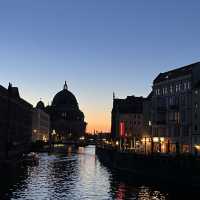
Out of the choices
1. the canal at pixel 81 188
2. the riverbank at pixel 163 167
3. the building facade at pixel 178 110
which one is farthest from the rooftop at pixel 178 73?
the canal at pixel 81 188

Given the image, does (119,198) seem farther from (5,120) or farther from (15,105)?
(15,105)

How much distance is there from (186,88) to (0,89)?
51.2 meters

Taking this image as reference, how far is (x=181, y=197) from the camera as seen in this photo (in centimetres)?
8625

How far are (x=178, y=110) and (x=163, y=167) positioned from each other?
31.3 meters

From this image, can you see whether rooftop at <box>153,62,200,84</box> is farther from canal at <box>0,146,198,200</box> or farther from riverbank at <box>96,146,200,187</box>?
canal at <box>0,146,198,200</box>

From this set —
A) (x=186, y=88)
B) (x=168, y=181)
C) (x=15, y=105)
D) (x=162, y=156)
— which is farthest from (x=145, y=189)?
(x=15, y=105)

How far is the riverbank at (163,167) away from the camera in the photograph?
100 meters

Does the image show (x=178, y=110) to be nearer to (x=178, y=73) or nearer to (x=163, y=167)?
(x=178, y=73)

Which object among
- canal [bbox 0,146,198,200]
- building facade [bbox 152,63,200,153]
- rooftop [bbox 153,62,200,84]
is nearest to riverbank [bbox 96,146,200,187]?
canal [bbox 0,146,198,200]

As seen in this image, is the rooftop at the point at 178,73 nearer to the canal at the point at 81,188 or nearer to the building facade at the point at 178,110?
the building facade at the point at 178,110

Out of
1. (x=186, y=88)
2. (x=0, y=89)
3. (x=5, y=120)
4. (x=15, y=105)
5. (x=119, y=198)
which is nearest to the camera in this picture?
(x=119, y=198)

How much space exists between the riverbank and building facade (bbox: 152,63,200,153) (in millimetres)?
7348

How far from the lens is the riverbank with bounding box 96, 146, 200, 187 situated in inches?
3939

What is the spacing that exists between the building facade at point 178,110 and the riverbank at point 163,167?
735 centimetres
